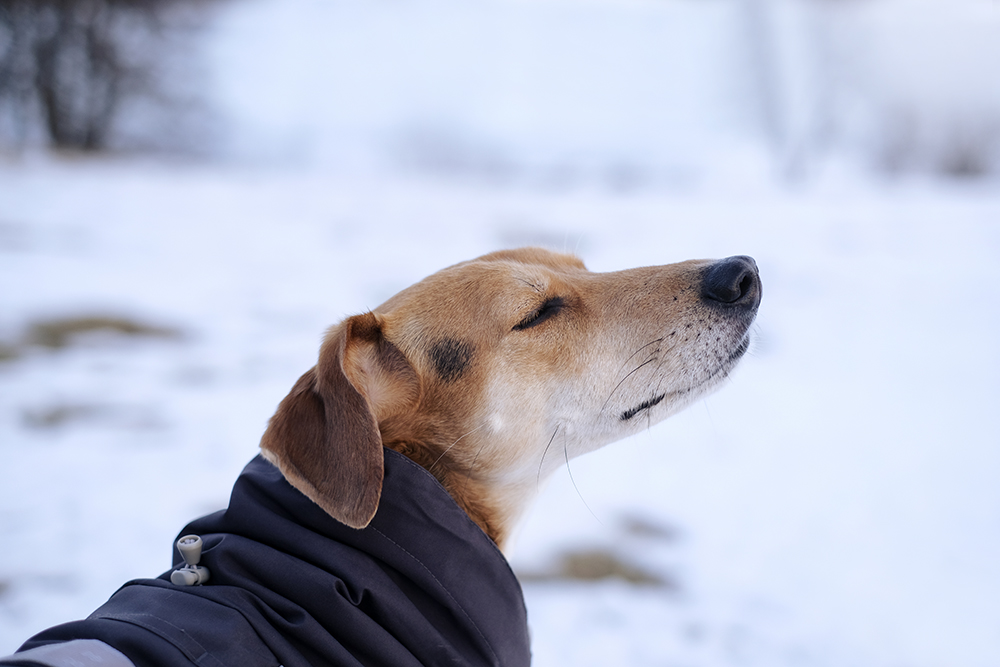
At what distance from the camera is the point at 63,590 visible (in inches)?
142

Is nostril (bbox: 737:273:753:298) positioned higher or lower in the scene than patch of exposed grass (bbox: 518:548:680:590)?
higher

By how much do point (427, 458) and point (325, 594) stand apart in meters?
0.66

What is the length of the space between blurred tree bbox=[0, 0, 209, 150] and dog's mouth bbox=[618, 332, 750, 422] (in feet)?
49.0

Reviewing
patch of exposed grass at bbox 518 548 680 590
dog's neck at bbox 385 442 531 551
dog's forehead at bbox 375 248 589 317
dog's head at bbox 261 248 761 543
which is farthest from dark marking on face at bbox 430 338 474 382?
patch of exposed grass at bbox 518 548 680 590

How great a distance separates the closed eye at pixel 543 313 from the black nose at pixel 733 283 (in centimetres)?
52

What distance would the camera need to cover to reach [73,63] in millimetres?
14219

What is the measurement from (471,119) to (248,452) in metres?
11.2

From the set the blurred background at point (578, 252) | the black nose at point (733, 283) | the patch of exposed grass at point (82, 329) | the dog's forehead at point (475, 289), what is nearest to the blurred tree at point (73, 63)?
the blurred background at point (578, 252)

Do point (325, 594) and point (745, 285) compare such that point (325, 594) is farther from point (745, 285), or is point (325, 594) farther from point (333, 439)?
point (745, 285)

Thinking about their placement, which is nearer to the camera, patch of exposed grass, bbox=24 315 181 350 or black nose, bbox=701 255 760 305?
black nose, bbox=701 255 760 305

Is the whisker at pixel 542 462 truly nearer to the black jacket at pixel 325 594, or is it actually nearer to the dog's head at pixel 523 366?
the dog's head at pixel 523 366

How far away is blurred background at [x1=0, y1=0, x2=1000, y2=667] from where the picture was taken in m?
4.07

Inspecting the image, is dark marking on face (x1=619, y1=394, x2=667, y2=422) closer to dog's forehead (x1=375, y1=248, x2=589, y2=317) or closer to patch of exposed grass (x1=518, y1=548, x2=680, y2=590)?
dog's forehead (x1=375, y1=248, x2=589, y2=317)

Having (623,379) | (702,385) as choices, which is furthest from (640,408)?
(702,385)
